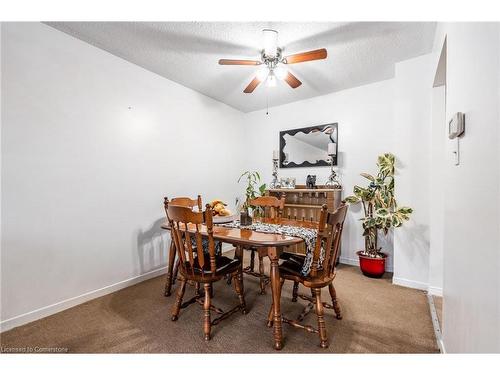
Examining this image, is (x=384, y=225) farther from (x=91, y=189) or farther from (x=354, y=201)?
(x=91, y=189)

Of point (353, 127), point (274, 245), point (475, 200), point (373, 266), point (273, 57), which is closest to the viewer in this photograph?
point (475, 200)

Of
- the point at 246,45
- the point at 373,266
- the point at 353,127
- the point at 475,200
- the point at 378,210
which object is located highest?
the point at 246,45

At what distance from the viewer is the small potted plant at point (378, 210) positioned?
8.39 feet

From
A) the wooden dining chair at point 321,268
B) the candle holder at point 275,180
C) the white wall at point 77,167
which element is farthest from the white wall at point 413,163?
the white wall at point 77,167

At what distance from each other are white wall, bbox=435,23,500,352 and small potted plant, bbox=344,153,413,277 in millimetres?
1211

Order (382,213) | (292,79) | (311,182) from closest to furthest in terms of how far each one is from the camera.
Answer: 1. (292,79)
2. (382,213)
3. (311,182)

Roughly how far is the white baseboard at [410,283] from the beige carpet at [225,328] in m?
0.12

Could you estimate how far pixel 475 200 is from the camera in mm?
960

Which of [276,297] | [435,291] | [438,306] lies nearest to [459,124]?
[276,297]

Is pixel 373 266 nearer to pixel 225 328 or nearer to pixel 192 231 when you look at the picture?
pixel 225 328

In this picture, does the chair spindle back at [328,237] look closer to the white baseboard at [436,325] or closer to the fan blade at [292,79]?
Answer: the white baseboard at [436,325]

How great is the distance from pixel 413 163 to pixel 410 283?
A: 134cm

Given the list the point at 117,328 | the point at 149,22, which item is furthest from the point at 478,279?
the point at 149,22

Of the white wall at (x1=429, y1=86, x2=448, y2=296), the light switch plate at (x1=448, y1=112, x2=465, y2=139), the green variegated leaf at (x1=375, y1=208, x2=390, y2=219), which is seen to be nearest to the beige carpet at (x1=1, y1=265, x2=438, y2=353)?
the white wall at (x1=429, y1=86, x2=448, y2=296)
